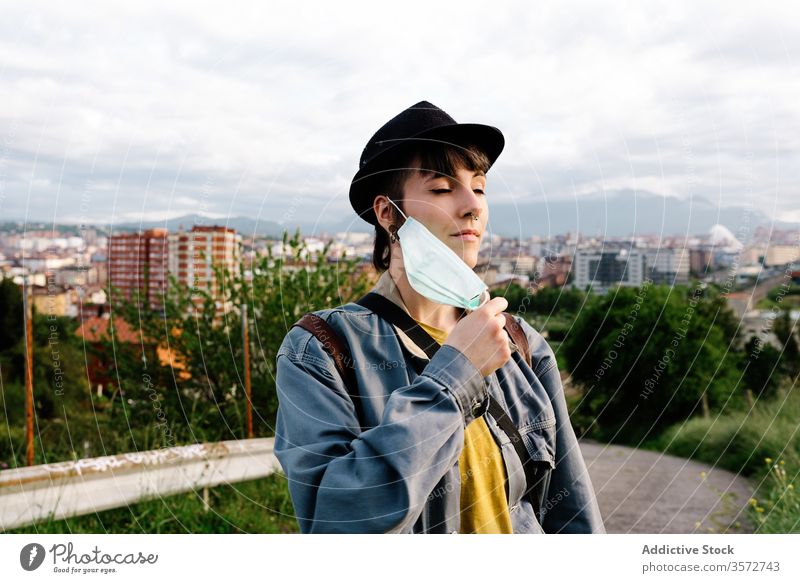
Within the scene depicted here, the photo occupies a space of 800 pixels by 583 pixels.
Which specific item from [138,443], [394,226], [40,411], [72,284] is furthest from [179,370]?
[394,226]

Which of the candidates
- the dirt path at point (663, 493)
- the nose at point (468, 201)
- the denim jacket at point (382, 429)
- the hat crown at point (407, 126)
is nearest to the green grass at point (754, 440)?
the dirt path at point (663, 493)

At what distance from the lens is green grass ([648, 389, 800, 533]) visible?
15.9 ft

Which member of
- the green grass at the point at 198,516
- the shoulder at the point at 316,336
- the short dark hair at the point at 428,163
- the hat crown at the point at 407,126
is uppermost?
the hat crown at the point at 407,126

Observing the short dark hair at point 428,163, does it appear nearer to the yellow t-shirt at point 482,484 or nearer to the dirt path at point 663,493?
the yellow t-shirt at point 482,484

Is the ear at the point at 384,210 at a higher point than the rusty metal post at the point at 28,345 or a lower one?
higher

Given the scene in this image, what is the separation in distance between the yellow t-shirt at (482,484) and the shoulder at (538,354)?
0.22 m

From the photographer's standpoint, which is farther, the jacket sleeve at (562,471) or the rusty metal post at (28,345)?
the rusty metal post at (28,345)

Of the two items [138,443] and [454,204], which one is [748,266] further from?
[138,443]

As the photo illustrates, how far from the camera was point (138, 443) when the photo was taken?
4.37m

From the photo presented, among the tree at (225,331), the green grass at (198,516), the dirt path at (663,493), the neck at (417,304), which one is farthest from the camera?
the dirt path at (663,493)

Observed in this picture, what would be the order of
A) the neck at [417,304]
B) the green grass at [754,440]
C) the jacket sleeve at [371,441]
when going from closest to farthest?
the jacket sleeve at [371,441], the neck at [417,304], the green grass at [754,440]

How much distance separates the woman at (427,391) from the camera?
1.27m

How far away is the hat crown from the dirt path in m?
3.06

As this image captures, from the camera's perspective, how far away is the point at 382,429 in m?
1.24
